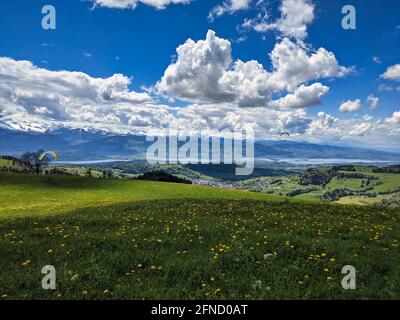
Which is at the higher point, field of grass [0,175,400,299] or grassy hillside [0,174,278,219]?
field of grass [0,175,400,299]

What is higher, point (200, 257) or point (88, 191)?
point (200, 257)

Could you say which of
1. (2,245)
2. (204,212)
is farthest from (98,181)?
(2,245)

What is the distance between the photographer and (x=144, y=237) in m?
14.4

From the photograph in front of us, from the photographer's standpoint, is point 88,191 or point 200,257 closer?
point 200,257

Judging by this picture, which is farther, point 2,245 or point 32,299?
point 2,245

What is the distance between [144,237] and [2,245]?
5621 millimetres

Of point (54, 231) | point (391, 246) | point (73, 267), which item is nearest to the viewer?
point (73, 267)

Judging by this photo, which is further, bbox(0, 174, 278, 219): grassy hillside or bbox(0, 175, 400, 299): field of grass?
bbox(0, 174, 278, 219): grassy hillside

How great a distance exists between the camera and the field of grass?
9.10 meters

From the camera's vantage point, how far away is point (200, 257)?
11555mm

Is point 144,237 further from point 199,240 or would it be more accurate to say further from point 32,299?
point 32,299

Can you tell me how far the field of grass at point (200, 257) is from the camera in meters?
9.10

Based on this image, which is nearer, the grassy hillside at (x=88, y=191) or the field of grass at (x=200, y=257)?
the field of grass at (x=200, y=257)

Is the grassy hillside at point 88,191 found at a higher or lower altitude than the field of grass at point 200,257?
lower
